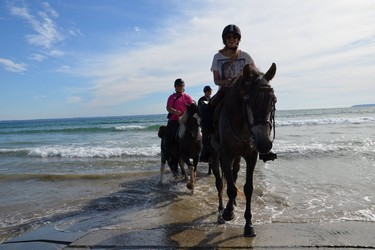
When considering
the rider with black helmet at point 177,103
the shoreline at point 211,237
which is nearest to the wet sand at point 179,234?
the shoreline at point 211,237

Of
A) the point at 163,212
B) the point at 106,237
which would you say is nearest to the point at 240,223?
the point at 163,212

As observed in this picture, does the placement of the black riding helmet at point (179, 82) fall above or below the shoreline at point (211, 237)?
above

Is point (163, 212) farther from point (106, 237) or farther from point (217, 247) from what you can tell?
point (217, 247)

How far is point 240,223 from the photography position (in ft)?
16.3

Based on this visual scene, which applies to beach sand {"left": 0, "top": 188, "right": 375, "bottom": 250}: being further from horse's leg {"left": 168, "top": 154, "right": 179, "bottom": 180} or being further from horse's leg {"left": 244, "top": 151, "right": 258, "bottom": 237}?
horse's leg {"left": 168, "top": 154, "right": 179, "bottom": 180}

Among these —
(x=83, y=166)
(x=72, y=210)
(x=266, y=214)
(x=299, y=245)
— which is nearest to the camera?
(x=299, y=245)

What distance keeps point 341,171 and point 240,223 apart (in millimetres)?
5318

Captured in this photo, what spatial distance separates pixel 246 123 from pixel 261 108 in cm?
64

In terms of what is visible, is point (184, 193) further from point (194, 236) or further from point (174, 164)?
point (194, 236)

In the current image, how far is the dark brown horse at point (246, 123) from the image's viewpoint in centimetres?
340

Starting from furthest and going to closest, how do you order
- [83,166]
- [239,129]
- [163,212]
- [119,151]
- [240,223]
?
[119,151] < [83,166] < [163,212] < [240,223] < [239,129]

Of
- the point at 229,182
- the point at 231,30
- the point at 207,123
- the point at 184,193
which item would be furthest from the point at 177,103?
the point at 229,182

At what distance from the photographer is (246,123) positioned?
13.3 feet

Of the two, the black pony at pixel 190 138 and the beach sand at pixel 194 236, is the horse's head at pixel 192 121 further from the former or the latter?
the beach sand at pixel 194 236
